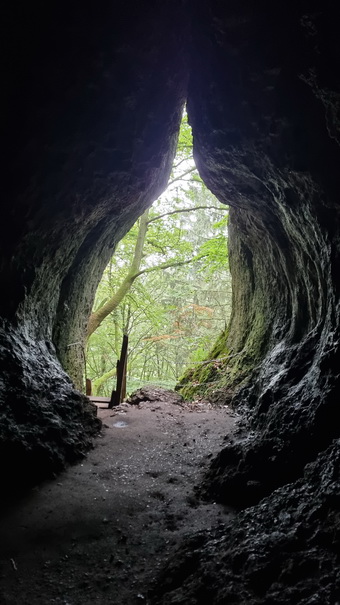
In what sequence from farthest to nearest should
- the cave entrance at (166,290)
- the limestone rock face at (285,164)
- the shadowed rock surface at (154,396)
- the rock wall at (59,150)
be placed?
1. the cave entrance at (166,290)
2. the shadowed rock surface at (154,396)
3. the rock wall at (59,150)
4. the limestone rock face at (285,164)

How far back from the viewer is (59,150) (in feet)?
18.3

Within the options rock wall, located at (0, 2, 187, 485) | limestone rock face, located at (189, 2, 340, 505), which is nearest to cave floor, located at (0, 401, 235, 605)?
rock wall, located at (0, 2, 187, 485)

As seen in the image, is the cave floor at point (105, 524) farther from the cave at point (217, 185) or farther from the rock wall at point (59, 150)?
the rock wall at point (59, 150)

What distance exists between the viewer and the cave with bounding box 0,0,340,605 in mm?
2770

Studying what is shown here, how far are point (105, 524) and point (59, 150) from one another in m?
5.49

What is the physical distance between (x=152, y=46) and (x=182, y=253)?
1102cm

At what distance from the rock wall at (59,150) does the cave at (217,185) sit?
22 mm

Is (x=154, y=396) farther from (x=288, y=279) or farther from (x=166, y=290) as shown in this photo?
(x=166, y=290)

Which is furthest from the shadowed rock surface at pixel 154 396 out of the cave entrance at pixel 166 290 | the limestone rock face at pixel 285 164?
the limestone rock face at pixel 285 164

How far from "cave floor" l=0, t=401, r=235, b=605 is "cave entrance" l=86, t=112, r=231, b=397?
830 cm

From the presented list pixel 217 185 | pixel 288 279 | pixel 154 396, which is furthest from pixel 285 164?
pixel 154 396

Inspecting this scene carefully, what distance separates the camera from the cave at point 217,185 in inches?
109

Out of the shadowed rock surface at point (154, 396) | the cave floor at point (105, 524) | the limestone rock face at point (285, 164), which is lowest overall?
the cave floor at point (105, 524)

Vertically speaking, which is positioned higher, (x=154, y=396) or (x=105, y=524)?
(x=154, y=396)
